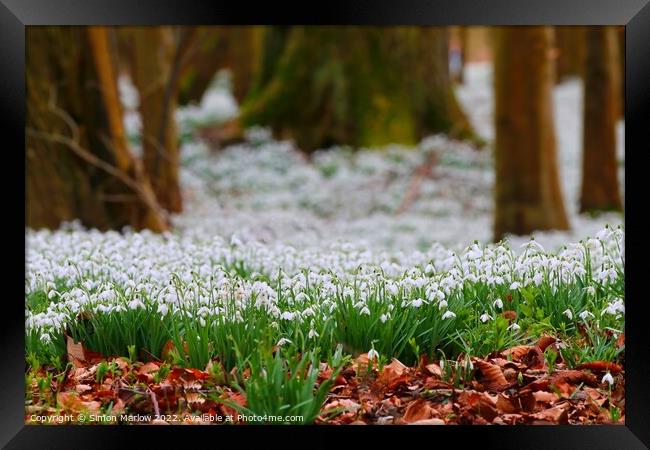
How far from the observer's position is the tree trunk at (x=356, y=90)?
41.8 feet

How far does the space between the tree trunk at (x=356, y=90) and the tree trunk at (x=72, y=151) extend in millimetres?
5995

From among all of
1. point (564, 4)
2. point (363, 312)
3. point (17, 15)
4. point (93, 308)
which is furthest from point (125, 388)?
point (564, 4)

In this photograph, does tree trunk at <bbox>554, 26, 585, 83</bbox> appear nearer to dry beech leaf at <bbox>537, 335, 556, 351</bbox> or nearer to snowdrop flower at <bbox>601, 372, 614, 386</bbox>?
dry beech leaf at <bbox>537, 335, 556, 351</bbox>

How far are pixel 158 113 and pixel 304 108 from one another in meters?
3.74

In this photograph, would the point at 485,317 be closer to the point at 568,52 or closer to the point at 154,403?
the point at 154,403

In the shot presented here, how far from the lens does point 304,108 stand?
13328mm

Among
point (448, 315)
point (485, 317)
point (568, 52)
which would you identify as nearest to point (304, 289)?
point (448, 315)

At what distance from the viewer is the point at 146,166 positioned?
9484 millimetres

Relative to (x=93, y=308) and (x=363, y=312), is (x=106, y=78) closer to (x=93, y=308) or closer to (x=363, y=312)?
(x=93, y=308)

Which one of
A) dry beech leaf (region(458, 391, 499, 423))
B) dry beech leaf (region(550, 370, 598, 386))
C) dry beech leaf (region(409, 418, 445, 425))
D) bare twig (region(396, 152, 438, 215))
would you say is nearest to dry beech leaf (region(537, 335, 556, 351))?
dry beech leaf (region(550, 370, 598, 386))

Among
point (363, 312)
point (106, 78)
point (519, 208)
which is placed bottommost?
point (363, 312)

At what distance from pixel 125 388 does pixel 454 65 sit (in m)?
30.3

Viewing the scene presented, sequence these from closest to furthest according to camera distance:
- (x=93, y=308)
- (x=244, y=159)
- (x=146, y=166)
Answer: (x=93, y=308)
(x=146, y=166)
(x=244, y=159)

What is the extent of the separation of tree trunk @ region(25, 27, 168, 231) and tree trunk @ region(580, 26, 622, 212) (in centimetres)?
650
